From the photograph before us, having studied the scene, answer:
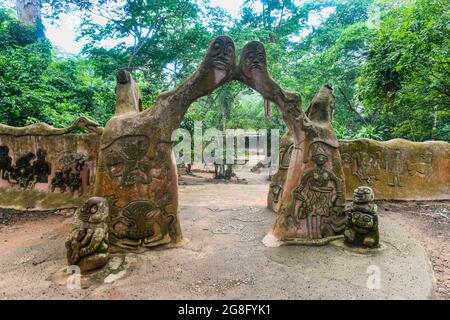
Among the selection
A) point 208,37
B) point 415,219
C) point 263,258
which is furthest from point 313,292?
point 208,37

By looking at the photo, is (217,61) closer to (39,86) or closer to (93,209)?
(93,209)

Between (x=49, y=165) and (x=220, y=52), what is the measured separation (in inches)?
230

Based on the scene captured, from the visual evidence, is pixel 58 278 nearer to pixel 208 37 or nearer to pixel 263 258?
pixel 263 258

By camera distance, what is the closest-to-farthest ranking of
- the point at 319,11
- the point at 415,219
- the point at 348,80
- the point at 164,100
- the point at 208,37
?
1. the point at 164,100
2. the point at 415,219
3. the point at 208,37
4. the point at 348,80
5. the point at 319,11

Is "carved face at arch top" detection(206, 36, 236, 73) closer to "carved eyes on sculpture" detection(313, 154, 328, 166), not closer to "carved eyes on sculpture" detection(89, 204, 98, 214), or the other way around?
"carved eyes on sculpture" detection(313, 154, 328, 166)

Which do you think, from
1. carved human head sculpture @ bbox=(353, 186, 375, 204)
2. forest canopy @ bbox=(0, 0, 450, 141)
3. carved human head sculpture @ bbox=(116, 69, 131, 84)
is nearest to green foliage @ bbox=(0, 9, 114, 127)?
forest canopy @ bbox=(0, 0, 450, 141)

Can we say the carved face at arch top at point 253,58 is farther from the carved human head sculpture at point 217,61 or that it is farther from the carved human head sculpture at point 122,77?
the carved human head sculpture at point 122,77

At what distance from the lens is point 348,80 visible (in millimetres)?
16031

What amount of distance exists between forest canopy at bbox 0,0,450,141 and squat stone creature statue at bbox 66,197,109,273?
652 centimetres

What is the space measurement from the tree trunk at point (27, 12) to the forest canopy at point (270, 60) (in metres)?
0.24

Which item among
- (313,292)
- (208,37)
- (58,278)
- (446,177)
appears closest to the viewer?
(313,292)

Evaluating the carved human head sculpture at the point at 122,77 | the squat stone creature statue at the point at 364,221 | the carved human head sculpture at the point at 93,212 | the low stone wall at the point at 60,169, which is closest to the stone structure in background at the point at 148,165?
the carved human head sculpture at the point at 93,212

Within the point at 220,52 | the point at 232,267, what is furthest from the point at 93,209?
the point at 220,52

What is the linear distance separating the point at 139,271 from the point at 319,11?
1979 cm
